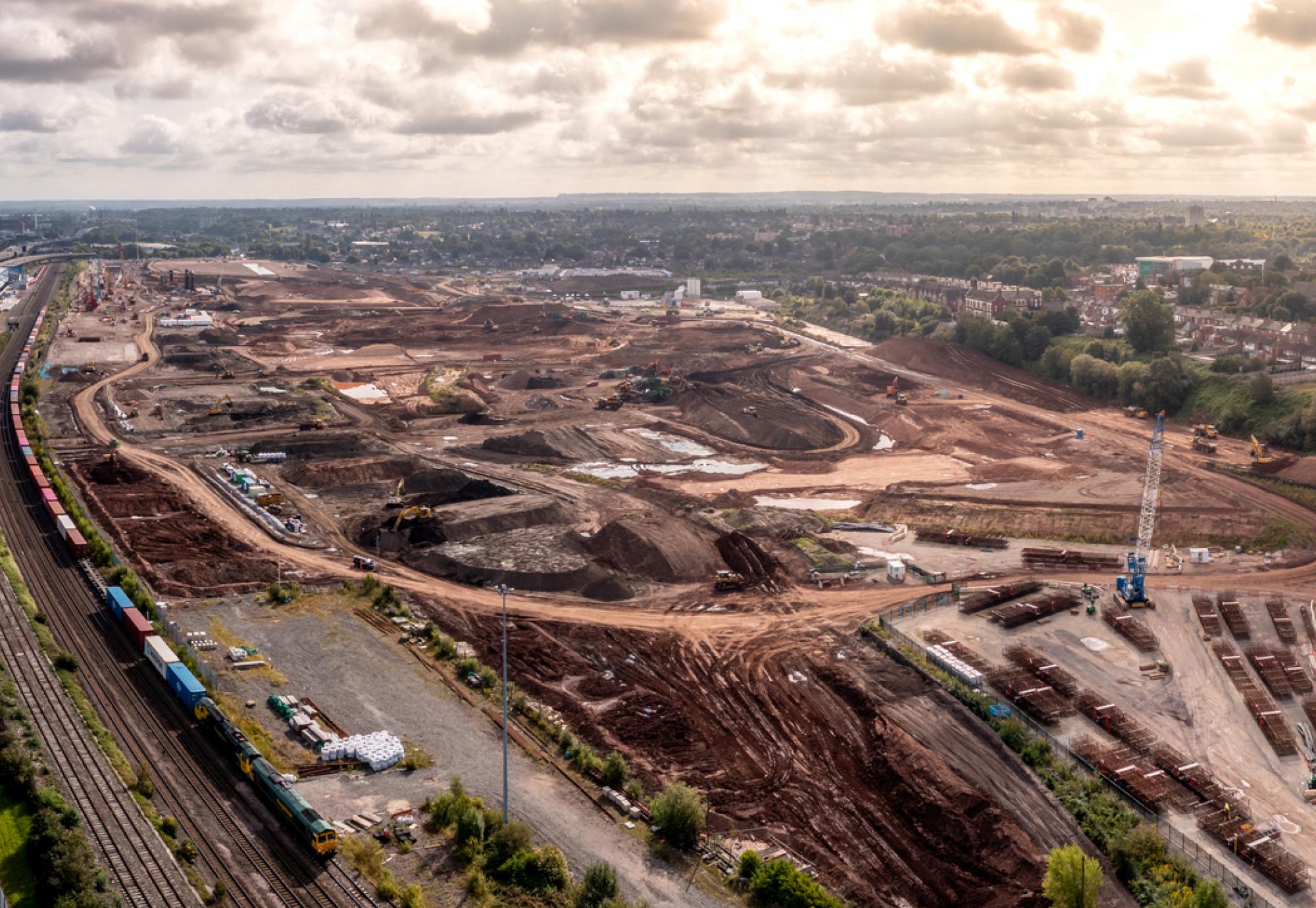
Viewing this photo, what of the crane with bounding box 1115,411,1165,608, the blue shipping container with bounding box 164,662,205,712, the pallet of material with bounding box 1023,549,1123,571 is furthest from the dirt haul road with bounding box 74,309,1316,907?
the blue shipping container with bounding box 164,662,205,712

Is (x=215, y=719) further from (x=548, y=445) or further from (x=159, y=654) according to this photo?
(x=548, y=445)

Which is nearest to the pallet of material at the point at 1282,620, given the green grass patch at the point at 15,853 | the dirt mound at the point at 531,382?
the green grass patch at the point at 15,853

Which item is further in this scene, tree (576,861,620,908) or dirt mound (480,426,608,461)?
dirt mound (480,426,608,461)

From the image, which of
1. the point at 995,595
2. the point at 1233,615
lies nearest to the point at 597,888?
the point at 995,595

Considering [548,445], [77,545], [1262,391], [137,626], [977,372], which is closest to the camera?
[137,626]

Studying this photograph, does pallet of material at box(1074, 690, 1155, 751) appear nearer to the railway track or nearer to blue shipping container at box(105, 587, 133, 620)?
the railway track
